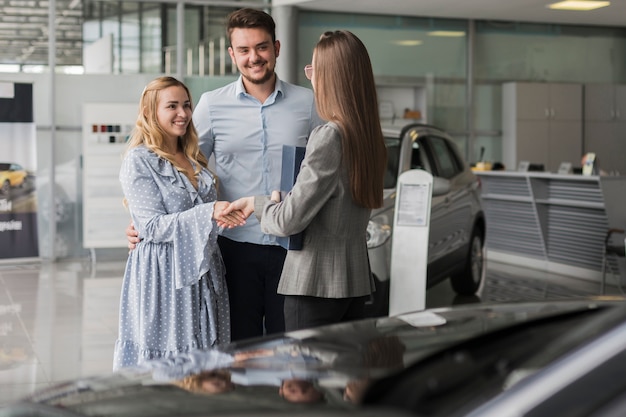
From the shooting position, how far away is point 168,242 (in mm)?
3480

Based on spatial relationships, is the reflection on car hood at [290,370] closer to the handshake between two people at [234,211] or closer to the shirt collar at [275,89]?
the handshake between two people at [234,211]

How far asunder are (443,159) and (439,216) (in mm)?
684

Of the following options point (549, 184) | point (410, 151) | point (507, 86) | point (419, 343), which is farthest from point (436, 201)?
point (507, 86)

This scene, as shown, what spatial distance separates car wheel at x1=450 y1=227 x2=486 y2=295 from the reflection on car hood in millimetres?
7029

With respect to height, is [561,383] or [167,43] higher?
[167,43]

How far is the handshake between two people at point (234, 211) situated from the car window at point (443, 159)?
5200 millimetres

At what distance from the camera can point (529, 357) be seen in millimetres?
1575

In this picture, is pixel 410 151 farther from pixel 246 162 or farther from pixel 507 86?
pixel 507 86

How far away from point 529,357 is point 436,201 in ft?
21.6

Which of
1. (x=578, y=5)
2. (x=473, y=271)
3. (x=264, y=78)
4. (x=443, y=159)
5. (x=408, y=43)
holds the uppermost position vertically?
(x=578, y=5)

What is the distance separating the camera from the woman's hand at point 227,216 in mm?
3281

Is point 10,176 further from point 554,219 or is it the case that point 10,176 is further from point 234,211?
point 234,211

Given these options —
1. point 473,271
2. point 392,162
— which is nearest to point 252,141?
point 392,162

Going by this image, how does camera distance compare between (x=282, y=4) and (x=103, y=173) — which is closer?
(x=103, y=173)
